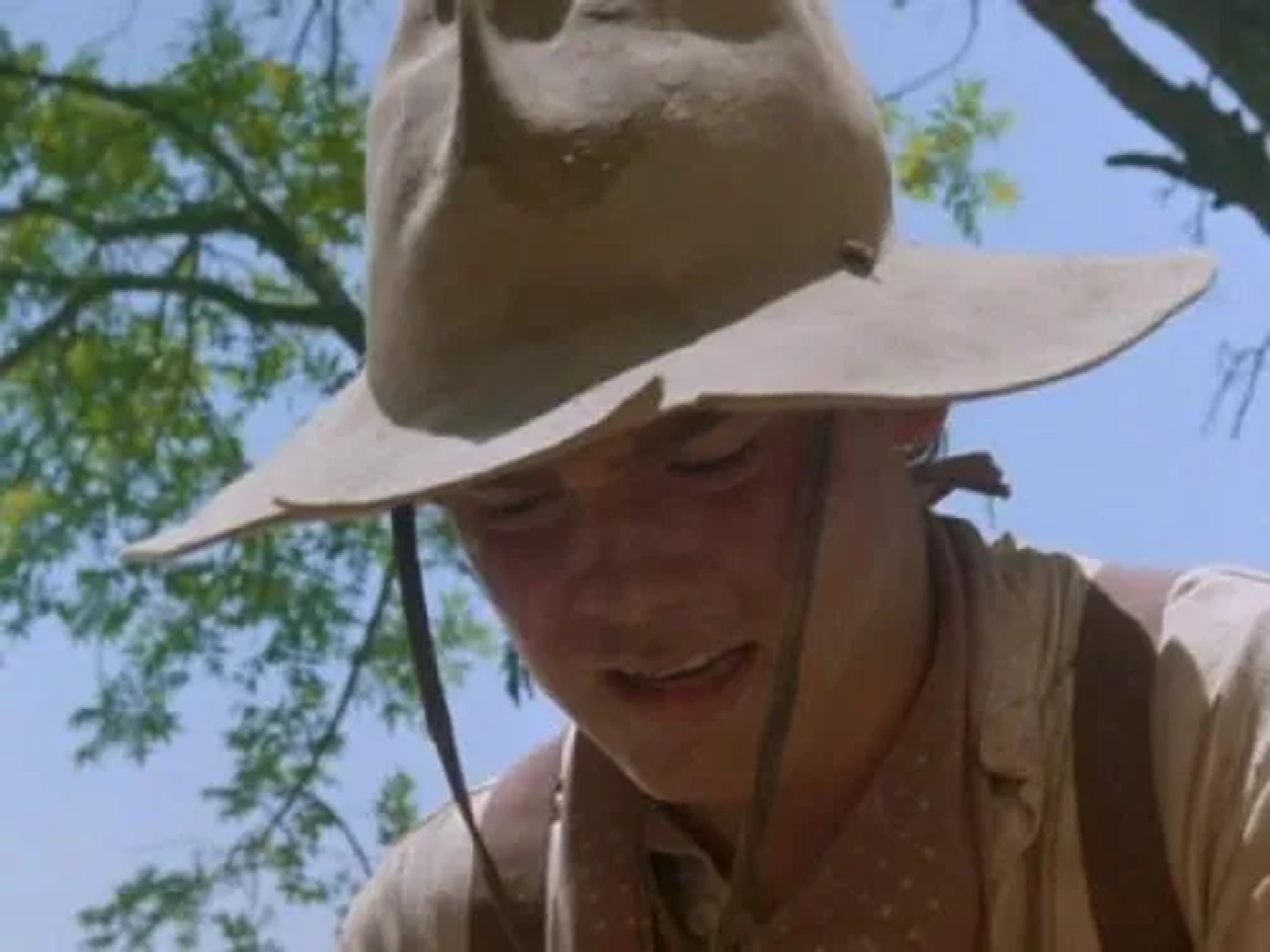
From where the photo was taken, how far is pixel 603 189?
0.61 m

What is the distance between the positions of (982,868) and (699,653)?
108mm

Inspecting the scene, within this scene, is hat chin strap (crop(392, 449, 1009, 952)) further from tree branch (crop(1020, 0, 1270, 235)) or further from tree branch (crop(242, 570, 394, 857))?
tree branch (crop(242, 570, 394, 857))

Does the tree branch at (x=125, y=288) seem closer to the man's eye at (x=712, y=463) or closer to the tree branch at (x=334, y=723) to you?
the tree branch at (x=334, y=723)

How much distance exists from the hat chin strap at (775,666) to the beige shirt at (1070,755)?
0.07 feet

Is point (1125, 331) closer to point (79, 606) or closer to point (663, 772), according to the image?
point (663, 772)

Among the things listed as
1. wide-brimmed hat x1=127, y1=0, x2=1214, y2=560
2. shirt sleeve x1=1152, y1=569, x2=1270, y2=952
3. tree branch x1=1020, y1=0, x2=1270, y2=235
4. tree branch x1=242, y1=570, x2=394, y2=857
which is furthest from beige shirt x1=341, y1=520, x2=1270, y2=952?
tree branch x1=242, y1=570, x2=394, y2=857

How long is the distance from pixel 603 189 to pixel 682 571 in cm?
10

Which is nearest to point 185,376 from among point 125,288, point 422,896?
point 125,288

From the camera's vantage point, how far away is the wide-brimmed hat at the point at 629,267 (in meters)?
0.58

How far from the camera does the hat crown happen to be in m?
0.61

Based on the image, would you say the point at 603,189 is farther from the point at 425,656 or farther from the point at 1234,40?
the point at 1234,40

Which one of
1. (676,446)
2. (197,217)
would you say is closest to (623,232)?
(676,446)

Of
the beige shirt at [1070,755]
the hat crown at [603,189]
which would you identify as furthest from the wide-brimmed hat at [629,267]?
the beige shirt at [1070,755]

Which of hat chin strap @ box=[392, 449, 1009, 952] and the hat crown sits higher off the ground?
the hat crown
